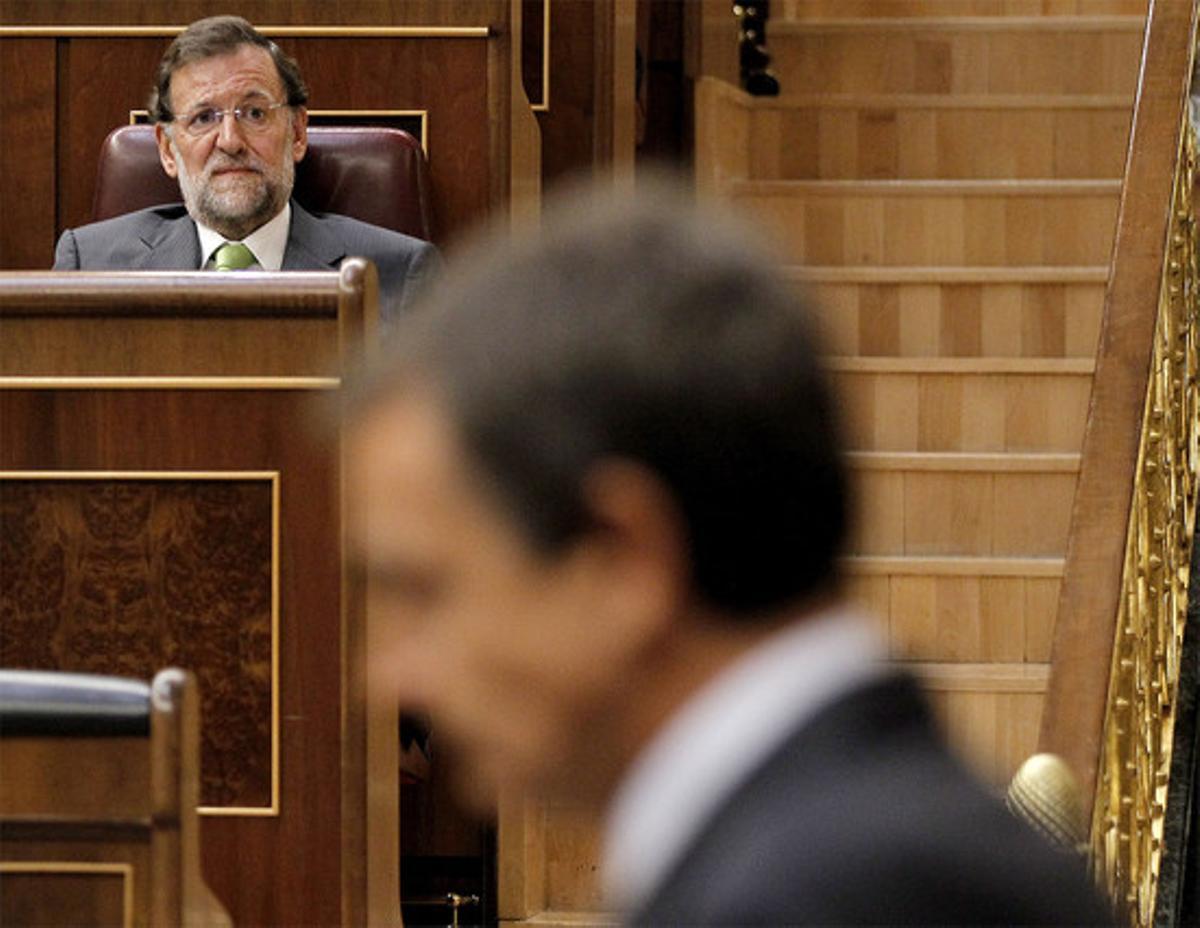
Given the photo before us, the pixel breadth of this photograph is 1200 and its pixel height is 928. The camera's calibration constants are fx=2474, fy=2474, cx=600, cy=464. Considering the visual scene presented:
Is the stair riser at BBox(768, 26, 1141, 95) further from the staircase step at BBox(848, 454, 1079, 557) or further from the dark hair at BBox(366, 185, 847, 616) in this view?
the dark hair at BBox(366, 185, 847, 616)

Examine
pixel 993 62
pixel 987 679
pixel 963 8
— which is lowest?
pixel 987 679

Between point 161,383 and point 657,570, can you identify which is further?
point 161,383

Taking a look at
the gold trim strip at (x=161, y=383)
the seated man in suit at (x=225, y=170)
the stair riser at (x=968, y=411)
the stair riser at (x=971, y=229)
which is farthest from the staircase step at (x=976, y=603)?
the gold trim strip at (x=161, y=383)

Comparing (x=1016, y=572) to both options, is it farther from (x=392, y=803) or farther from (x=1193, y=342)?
(x=392, y=803)

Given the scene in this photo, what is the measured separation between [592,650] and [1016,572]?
3.35 meters

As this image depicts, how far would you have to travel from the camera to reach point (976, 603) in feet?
13.1

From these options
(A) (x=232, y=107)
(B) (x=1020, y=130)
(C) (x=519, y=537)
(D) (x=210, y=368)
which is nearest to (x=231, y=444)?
(D) (x=210, y=368)

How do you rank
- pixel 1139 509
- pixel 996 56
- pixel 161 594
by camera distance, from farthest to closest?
1. pixel 996 56
2. pixel 1139 509
3. pixel 161 594

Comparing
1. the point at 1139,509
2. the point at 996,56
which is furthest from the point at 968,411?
the point at 1139,509

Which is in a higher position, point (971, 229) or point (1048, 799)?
point (971, 229)

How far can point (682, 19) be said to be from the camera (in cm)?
529

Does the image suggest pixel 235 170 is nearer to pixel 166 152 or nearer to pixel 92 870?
pixel 166 152

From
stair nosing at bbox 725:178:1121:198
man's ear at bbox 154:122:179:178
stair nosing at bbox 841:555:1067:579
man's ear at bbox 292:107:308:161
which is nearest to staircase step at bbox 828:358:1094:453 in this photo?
stair nosing at bbox 841:555:1067:579

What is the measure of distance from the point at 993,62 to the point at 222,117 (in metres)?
2.15
